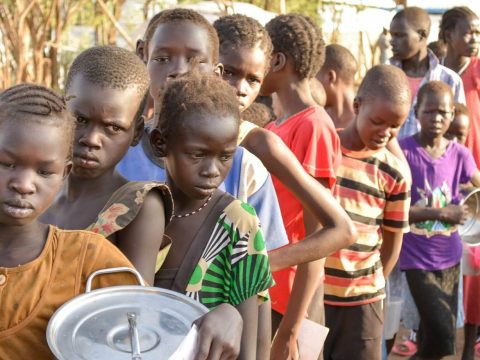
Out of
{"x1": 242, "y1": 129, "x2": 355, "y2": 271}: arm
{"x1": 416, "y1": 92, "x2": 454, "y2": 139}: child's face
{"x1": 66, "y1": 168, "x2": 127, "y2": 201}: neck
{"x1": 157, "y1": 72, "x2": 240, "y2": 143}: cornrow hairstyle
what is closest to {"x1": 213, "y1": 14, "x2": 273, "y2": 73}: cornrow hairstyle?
{"x1": 242, "y1": 129, "x2": 355, "y2": 271}: arm

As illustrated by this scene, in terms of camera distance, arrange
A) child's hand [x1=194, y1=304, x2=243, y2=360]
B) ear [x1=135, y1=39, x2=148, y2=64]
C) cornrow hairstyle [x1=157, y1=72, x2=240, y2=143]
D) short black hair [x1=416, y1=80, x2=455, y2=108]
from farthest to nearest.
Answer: short black hair [x1=416, y1=80, x2=455, y2=108]
ear [x1=135, y1=39, x2=148, y2=64]
cornrow hairstyle [x1=157, y1=72, x2=240, y2=143]
child's hand [x1=194, y1=304, x2=243, y2=360]

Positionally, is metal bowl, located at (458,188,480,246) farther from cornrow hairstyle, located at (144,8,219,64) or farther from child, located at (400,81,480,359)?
cornrow hairstyle, located at (144,8,219,64)

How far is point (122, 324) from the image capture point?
5.04ft

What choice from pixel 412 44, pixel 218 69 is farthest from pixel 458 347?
pixel 218 69

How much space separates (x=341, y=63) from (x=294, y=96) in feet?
5.88

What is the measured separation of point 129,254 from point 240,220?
322 mm

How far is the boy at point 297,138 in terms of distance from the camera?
2969 millimetres

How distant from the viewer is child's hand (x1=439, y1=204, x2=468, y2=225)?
4805 mm

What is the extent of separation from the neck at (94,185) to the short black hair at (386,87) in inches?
83.3

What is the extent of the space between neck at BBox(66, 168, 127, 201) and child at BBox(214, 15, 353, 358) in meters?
0.66

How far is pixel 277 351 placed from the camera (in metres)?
3.03

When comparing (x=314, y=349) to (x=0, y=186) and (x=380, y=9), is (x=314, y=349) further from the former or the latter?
(x=380, y=9)

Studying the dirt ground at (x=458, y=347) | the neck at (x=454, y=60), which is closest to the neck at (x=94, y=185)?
the dirt ground at (x=458, y=347)

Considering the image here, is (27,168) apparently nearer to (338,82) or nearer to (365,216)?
(365,216)
